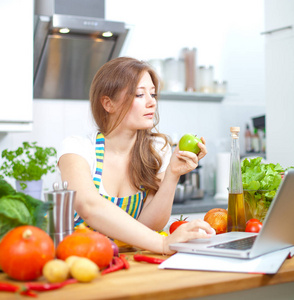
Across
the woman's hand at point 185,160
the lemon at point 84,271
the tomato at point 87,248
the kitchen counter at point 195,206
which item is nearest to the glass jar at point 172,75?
the kitchen counter at point 195,206

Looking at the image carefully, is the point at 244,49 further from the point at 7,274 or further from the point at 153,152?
the point at 7,274

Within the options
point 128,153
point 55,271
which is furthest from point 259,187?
point 55,271

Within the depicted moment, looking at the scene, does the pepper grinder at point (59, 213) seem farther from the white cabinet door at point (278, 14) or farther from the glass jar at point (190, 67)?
the glass jar at point (190, 67)

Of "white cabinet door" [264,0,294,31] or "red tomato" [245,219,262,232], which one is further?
"white cabinet door" [264,0,294,31]

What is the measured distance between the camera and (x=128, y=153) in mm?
1991

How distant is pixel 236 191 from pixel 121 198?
556mm

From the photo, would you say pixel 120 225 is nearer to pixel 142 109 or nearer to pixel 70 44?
pixel 142 109

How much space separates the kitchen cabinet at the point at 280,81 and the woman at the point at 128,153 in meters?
1.37

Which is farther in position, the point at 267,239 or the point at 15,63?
the point at 15,63

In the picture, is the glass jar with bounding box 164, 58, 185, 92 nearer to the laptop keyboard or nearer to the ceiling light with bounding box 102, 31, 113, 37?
the ceiling light with bounding box 102, 31, 113, 37

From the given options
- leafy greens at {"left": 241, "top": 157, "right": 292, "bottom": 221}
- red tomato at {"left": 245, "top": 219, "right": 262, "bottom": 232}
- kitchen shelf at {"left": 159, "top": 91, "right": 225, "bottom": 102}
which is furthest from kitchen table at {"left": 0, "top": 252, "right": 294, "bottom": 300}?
kitchen shelf at {"left": 159, "top": 91, "right": 225, "bottom": 102}

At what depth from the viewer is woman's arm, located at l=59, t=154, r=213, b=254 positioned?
132 cm

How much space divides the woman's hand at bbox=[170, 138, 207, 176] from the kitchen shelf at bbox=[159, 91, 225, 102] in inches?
77.4

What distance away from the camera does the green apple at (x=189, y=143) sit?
5.25ft
